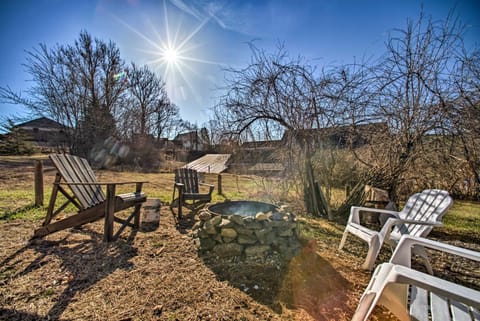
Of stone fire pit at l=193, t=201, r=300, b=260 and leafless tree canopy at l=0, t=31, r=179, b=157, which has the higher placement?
leafless tree canopy at l=0, t=31, r=179, b=157

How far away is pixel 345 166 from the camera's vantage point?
460cm

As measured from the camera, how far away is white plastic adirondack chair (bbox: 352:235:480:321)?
0.93 m

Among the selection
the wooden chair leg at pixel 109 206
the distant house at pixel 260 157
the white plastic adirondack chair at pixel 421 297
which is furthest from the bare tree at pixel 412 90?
the wooden chair leg at pixel 109 206

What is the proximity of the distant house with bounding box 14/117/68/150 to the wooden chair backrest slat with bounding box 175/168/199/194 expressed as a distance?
11.8 metres

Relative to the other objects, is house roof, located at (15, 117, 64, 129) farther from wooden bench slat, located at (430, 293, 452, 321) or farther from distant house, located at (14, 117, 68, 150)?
wooden bench slat, located at (430, 293, 452, 321)

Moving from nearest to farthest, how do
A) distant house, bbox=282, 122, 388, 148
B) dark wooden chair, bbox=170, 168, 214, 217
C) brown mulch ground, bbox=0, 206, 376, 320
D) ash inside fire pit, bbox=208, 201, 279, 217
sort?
brown mulch ground, bbox=0, 206, 376, 320 → ash inside fire pit, bbox=208, 201, 279, 217 → distant house, bbox=282, 122, 388, 148 → dark wooden chair, bbox=170, 168, 214, 217

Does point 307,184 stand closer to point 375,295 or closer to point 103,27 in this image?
point 375,295

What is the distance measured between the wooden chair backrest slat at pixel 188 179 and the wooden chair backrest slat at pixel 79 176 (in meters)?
1.44

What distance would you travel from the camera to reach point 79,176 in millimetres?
2891

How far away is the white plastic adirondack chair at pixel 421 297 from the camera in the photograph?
3.05 feet

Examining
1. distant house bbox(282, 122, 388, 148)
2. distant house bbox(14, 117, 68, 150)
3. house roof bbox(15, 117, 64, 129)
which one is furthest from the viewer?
distant house bbox(14, 117, 68, 150)

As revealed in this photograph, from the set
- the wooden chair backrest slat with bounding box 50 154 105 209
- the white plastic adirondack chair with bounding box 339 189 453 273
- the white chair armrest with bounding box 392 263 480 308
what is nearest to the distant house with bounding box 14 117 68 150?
the wooden chair backrest slat with bounding box 50 154 105 209

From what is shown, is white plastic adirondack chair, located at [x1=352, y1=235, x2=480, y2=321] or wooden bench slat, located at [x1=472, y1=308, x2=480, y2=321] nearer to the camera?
white plastic adirondack chair, located at [x1=352, y1=235, x2=480, y2=321]

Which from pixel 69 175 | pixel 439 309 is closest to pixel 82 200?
pixel 69 175
